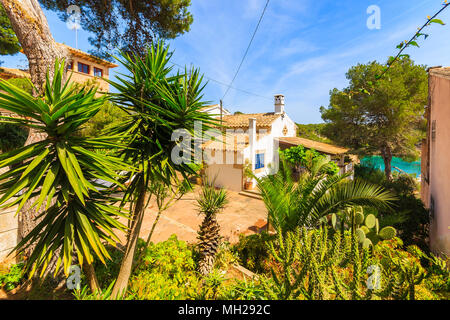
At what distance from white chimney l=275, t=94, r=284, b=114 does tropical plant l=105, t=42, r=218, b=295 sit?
2102 cm

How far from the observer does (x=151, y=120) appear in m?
3.24

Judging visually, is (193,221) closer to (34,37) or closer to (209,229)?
(209,229)

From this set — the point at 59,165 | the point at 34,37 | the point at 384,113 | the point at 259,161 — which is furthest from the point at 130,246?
the point at 384,113

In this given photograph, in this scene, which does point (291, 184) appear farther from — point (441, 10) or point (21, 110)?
point (21, 110)

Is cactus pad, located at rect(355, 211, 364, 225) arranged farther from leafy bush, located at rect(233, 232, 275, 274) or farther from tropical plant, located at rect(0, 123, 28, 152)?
tropical plant, located at rect(0, 123, 28, 152)

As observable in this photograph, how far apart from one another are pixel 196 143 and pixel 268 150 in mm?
16322

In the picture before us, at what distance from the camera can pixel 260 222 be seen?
9914 millimetres

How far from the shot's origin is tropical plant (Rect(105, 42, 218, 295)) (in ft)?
10.2

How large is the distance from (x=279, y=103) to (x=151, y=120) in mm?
22016

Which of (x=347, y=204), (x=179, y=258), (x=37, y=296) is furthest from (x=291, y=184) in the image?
(x=37, y=296)

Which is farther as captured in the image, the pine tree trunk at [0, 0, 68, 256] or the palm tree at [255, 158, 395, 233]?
the palm tree at [255, 158, 395, 233]

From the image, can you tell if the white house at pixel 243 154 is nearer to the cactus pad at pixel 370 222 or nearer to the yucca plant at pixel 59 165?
the cactus pad at pixel 370 222

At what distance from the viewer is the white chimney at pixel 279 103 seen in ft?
74.5

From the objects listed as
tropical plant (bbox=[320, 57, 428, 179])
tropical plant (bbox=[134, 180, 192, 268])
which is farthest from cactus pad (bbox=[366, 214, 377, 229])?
tropical plant (bbox=[320, 57, 428, 179])
